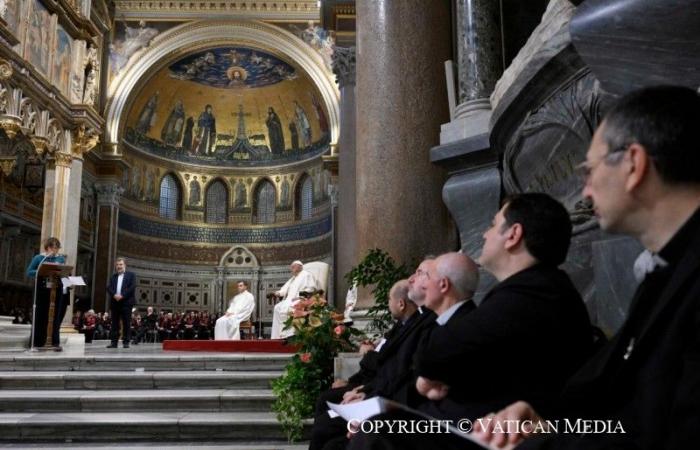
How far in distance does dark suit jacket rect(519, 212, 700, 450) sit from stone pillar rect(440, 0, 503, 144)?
302 centimetres

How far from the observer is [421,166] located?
15.3 feet

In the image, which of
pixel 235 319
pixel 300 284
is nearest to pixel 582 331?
pixel 300 284

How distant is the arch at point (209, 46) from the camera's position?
68.6ft

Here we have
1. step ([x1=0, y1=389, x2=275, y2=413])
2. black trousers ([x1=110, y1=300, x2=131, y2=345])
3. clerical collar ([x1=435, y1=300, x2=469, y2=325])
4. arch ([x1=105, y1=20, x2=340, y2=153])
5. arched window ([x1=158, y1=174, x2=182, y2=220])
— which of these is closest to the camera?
clerical collar ([x1=435, y1=300, x2=469, y2=325])

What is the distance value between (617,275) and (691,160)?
3.91 ft

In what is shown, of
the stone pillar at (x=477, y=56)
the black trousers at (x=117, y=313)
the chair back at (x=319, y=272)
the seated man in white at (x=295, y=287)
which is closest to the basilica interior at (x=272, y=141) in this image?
the stone pillar at (x=477, y=56)

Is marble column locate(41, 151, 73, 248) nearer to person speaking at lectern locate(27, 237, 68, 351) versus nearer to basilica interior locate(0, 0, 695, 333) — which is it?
basilica interior locate(0, 0, 695, 333)

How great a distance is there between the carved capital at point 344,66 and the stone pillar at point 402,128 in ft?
28.6

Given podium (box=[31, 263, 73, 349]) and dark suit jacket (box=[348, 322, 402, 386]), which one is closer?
dark suit jacket (box=[348, 322, 402, 386])

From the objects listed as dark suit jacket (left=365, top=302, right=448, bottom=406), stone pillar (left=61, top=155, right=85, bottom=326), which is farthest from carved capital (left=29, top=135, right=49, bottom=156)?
dark suit jacket (left=365, top=302, right=448, bottom=406)

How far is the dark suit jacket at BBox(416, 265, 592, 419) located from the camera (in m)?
1.59

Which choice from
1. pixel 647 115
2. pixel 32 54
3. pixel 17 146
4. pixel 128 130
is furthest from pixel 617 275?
pixel 128 130

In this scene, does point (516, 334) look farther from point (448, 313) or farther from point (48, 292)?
point (48, 292)

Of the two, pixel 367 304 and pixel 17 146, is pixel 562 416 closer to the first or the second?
pixel 367 304
